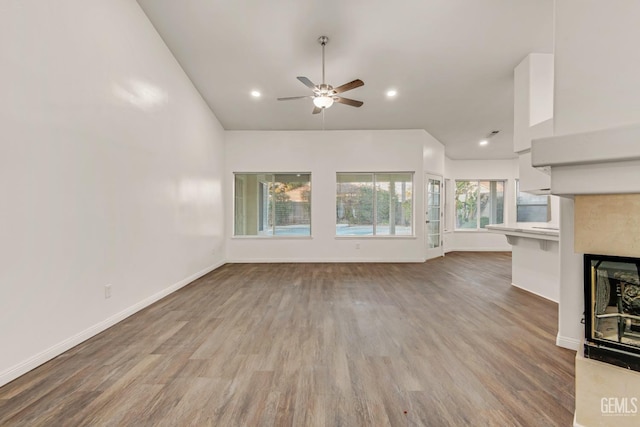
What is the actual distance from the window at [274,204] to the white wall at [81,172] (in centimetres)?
227

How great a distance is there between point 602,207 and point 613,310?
53cm

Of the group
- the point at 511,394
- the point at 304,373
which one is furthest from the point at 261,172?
the point at 511,394

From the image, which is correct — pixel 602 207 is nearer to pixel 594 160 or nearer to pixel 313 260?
pixel 594 160

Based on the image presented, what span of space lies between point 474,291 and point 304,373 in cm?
319

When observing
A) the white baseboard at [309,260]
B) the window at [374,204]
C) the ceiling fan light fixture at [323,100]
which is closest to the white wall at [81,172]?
the white baseboard at [309,260]

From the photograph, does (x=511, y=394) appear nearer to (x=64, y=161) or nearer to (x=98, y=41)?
Result: (x=64, y=161)

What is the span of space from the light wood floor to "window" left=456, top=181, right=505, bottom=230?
4.74 meters

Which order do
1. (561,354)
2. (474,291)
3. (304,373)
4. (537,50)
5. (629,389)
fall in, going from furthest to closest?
(474,291) < (537,50) < (561,354) < (304,373) < (629,389)

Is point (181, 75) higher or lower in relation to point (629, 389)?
higher

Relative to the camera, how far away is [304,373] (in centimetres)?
196

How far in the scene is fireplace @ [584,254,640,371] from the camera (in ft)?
4.30

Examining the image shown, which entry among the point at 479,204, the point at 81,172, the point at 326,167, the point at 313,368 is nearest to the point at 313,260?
the point at 326,167

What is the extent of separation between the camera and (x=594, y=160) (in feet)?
4.01

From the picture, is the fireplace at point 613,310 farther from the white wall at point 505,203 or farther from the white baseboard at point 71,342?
the white wall at point 505,203
